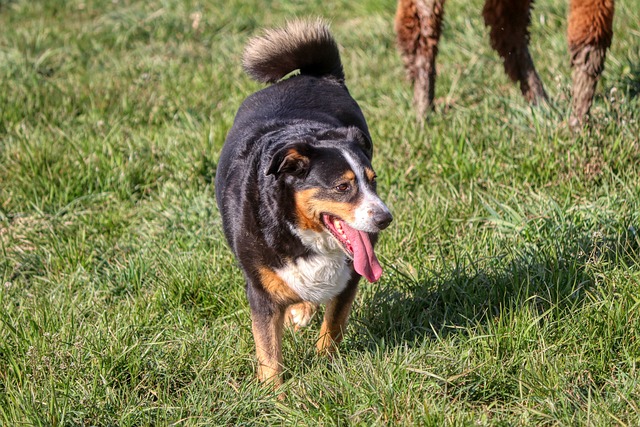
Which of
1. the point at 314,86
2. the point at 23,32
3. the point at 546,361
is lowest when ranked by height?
the point at 23,32

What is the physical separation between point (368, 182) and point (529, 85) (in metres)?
2.72

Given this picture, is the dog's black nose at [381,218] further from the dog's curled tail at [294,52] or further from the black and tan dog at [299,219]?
the dog's curled tail at [294,52]

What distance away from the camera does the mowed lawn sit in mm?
3055

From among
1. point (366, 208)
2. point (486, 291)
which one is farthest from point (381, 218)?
point (486, 291)

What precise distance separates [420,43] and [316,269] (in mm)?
2889

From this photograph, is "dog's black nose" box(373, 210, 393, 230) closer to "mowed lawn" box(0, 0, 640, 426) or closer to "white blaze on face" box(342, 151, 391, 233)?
"white blaze on face" box(342, 151, 391, 233)

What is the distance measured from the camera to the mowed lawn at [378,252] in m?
3.05

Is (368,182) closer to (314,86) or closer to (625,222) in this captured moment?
(314,86)

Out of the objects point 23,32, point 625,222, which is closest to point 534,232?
point 625,222

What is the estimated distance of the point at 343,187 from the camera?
3098 mm

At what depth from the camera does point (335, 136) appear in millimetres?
3396

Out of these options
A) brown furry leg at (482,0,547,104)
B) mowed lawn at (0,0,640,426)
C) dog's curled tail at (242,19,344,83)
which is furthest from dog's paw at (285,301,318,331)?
brown furry leg at (482,0,547,104)

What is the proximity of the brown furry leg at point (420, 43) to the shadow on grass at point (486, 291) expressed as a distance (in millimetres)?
1992

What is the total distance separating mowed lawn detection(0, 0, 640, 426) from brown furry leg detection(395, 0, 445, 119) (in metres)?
0.16
